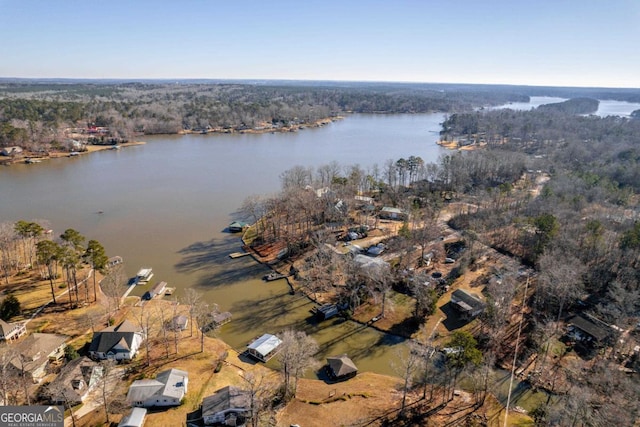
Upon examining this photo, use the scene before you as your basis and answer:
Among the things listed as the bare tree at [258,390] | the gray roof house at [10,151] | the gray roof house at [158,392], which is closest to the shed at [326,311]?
the bare tree at [258,390]

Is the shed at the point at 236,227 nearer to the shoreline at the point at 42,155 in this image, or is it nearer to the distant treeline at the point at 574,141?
the distant treeline at the point at 574,141

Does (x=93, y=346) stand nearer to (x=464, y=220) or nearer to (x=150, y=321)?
(x=150, y=321)

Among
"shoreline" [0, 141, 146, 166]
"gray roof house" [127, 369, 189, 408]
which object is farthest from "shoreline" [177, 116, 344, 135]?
"gray roof house" [127, 369, 189, 408]

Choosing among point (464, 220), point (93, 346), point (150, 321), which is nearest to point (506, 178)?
point (464, 220)

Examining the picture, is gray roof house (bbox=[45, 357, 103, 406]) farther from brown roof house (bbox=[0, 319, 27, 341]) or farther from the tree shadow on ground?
the tree shadow on ground

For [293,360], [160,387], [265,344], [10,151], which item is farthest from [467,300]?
[10,151]

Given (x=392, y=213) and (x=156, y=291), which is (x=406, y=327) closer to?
(x=156, y=291)
